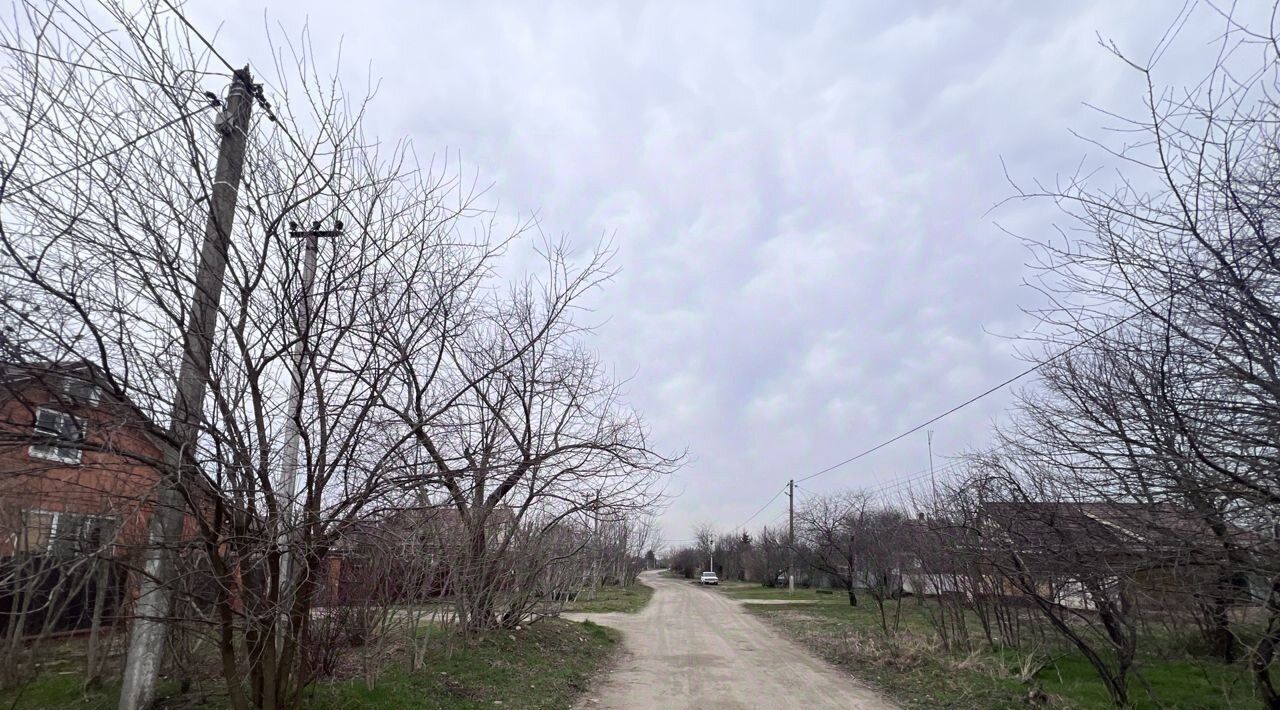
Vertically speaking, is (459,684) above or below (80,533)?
below

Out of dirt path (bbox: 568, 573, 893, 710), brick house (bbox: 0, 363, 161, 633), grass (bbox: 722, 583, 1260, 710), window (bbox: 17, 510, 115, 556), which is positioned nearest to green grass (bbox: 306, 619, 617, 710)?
dirt path (bbox: 568, 573, 893, 710)

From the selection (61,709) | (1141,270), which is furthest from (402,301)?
(61,709)

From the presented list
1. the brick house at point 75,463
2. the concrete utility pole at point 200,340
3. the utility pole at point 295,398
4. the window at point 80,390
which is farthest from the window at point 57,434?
the utility pole at point 295,398

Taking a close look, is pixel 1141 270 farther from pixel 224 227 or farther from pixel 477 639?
pixel 477 639

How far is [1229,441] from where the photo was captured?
4.34 meters

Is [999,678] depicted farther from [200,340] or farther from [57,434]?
[57,434]

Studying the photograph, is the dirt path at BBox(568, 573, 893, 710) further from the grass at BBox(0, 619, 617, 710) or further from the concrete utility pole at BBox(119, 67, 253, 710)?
the concrete utility pole at BBox(119, 67, 253, 710)

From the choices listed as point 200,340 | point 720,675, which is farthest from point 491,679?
point 200,340

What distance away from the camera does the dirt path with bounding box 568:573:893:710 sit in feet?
33.8

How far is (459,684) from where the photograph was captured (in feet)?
32.3

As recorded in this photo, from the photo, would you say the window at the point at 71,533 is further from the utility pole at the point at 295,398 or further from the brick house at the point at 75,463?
the utility pole at the point at 295,398

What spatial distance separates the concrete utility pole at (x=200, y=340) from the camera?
4418 millimetres

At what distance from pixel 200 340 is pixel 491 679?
7533 millimetres

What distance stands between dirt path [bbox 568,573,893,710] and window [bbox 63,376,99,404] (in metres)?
7.70
